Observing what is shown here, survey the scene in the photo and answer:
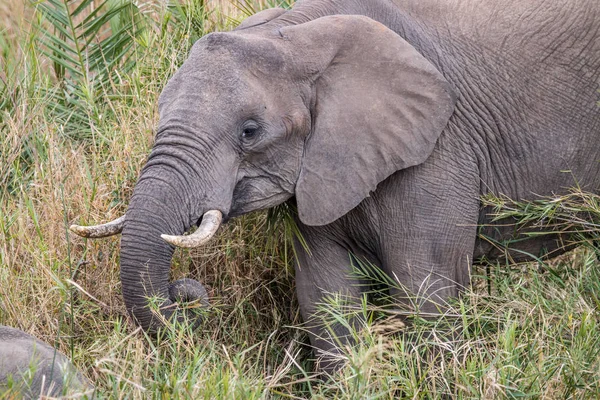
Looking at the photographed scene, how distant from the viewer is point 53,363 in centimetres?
354

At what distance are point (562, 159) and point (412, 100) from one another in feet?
2.27

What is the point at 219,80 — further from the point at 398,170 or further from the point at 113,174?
the point at 113,174

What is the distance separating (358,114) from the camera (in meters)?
4.29

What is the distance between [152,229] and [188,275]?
1.17 metres

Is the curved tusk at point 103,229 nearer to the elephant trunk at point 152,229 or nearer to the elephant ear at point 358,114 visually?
the elephant trunk at point 152,229

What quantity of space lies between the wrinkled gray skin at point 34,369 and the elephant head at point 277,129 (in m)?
0.43

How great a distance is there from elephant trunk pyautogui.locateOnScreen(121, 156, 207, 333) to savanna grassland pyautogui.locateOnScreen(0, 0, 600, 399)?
7.0 inches

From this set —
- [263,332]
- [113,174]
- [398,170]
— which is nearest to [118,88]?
[113,174]

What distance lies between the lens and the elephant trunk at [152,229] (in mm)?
3947

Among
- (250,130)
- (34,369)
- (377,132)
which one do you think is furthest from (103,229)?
(377,132)

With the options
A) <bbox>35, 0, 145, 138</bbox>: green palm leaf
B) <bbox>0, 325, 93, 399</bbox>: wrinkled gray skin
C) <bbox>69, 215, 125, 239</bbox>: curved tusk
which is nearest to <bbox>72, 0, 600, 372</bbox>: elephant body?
<bbox>69, 215, 125, 239</bbox>: curved tusk

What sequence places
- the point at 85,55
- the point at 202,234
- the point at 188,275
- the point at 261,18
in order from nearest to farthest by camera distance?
the point at 202,234 < the point at 261,18 < the point at 188,275 < the point at 85,55

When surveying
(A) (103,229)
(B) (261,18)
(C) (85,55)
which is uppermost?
(B) (261,18)

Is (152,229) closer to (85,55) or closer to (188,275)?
(188,275)
